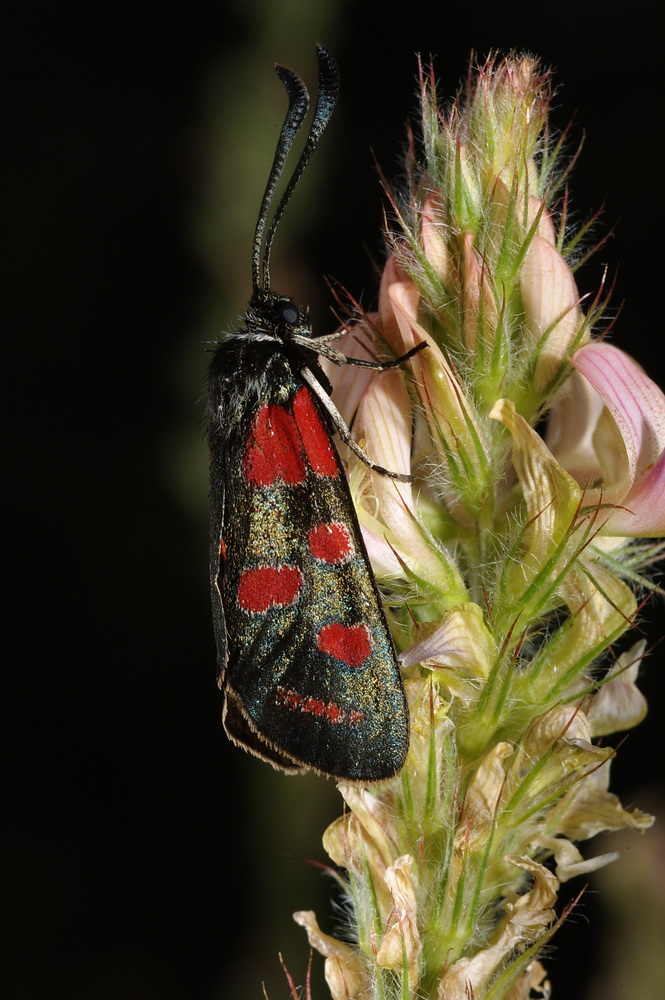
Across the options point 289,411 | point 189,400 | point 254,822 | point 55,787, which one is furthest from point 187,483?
point 289,411

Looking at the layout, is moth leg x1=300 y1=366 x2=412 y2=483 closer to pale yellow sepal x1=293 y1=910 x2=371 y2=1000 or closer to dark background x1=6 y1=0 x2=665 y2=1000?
pale yellow sepal x1=293 y1=910 x2=371 y2=1000

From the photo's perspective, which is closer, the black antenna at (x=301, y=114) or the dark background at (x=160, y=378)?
the black antenna at (x=301, y=114)

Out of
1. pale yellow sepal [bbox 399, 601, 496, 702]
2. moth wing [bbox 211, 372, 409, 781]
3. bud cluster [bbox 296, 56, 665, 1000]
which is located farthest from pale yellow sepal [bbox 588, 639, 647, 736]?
moth wing [bbox 211, 372, 409, 781]

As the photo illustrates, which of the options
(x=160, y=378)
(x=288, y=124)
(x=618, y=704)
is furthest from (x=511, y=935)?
(x=160, y=378)

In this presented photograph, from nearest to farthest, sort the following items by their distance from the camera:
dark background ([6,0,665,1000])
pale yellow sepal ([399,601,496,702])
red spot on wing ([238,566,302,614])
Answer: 1. pale yellow sepal ([399,601,496,702])
2. red spot on wing ([238,566,302,614])
3. dark background ([6,0,665,1000])

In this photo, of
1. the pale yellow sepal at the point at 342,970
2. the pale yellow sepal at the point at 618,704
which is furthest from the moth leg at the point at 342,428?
the pale yellow sepal at the point at 342,970

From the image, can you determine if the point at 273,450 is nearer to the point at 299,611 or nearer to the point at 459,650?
the point at 299,611

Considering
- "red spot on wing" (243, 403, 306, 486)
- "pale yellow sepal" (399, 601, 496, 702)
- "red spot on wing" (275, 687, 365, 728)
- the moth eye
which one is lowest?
"red spot on wing" (275, 687, 365, 728)

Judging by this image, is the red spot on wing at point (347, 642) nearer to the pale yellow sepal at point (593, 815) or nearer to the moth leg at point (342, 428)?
the moth leg at point (342, 428)
